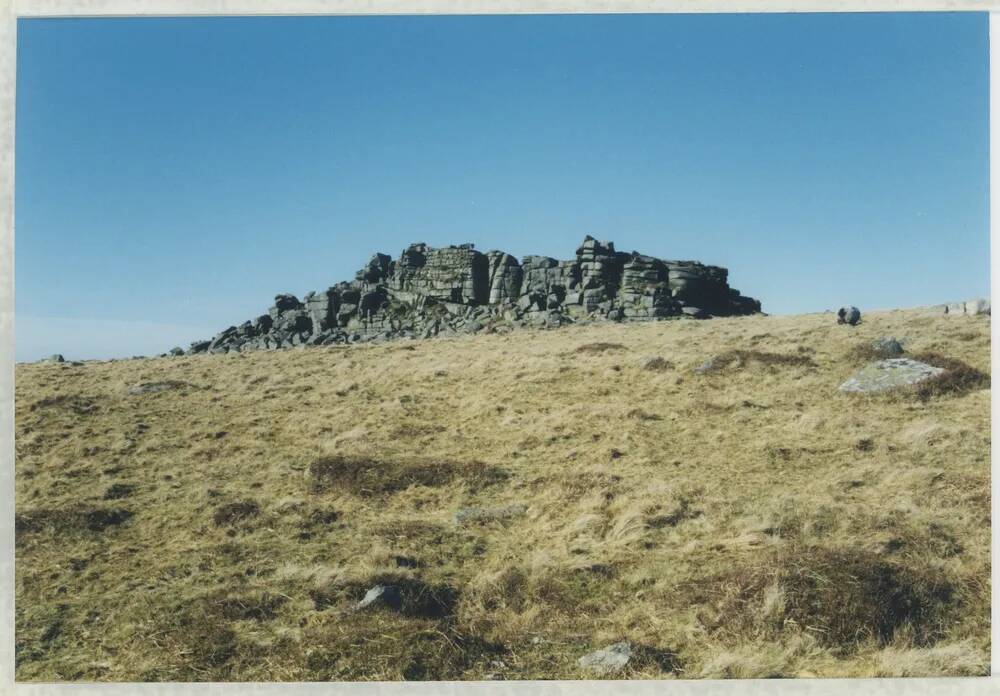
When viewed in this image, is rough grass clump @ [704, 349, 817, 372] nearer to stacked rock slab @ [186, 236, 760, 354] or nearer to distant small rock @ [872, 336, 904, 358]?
distant small rock @ [872, 336, 904, 358]

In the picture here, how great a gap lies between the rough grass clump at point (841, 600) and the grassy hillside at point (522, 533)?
0.03m

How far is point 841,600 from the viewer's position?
7.90 m

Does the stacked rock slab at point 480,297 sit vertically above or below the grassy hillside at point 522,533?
above

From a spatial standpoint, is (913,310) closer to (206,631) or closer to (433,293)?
(206,631)

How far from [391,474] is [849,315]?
23.4 meters

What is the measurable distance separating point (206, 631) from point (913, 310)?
115 ft

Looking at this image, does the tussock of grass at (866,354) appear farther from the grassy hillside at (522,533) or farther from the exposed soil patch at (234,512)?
the exposed soil patch at (234,512)

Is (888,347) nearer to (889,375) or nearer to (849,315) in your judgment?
(889,375)

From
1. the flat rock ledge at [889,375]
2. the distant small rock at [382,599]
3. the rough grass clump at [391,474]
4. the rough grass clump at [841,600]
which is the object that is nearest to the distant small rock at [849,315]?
the flat rock ledge at [889,375]

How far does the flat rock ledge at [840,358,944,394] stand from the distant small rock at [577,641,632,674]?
40.1 ft

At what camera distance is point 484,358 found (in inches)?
1151

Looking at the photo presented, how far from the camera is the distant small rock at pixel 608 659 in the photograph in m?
7.33

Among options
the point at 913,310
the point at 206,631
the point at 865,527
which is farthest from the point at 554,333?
the point at 206,631

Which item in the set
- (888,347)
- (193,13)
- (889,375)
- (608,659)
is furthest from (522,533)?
(888,347)
